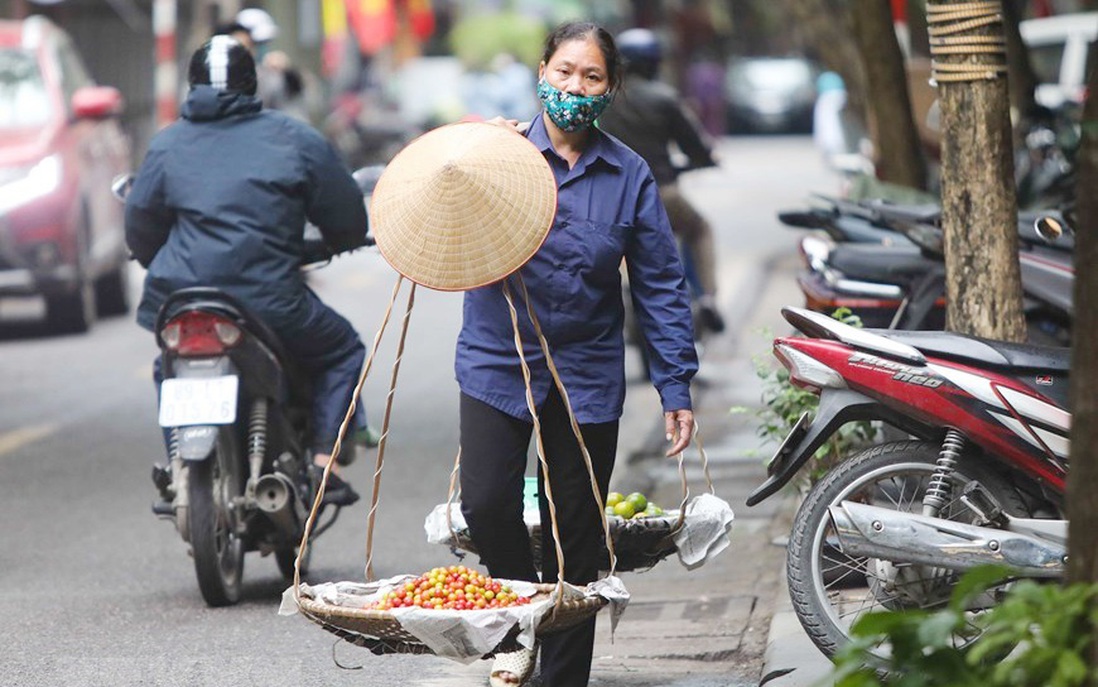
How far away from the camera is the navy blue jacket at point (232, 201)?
6.84 meters

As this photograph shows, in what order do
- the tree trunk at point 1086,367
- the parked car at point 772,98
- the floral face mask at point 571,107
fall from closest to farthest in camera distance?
the tree trunk at point 1086,367, the floral face mask at point 571,107, the parked car at point 772,98

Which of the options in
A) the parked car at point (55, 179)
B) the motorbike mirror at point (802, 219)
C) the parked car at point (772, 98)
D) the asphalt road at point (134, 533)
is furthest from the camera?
the parked car at point (772, 98)

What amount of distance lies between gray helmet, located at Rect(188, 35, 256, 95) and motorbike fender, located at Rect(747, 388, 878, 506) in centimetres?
232

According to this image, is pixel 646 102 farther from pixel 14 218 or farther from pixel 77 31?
pixel 77 31

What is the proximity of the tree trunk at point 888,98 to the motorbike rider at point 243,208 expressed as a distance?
175 inches

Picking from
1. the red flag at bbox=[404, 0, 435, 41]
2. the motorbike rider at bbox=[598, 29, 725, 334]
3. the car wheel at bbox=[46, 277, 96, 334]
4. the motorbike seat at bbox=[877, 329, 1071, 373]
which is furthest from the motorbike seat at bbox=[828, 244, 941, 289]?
the red flag at bbox=[404, 0, 435, 41]

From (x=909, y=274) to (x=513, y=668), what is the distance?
11.1 ft

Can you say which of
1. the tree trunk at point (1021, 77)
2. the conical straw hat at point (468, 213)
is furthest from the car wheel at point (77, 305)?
the conical straw hat at point (468, 213)

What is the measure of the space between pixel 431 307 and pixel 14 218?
3521 mm

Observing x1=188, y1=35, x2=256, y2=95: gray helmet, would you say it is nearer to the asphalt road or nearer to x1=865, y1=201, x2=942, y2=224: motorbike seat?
the asphalt road

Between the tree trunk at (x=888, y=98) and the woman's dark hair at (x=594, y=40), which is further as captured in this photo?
the tree trunk at (x=888, y=98)

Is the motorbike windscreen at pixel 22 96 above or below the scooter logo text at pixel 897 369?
below

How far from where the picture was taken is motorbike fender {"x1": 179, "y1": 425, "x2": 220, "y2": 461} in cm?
659

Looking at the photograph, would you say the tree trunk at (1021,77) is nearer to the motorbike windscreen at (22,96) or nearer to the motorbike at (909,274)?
the motorbike at (909,274)
